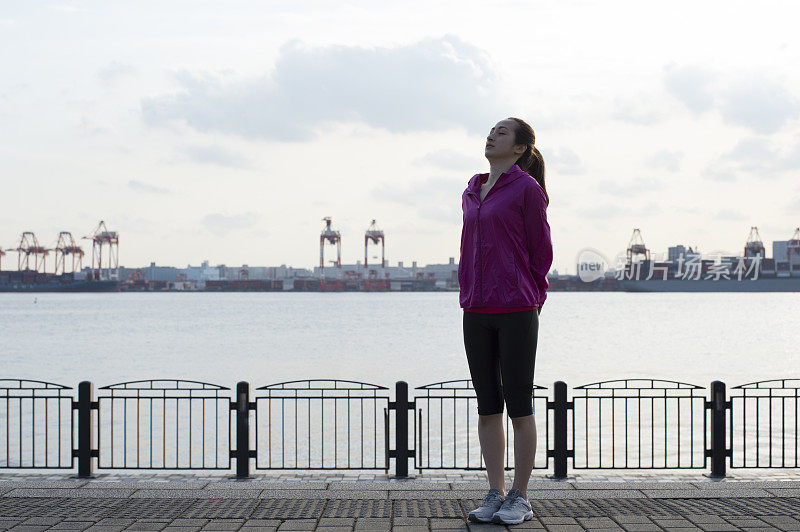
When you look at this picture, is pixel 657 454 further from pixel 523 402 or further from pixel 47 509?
pixel 47 509

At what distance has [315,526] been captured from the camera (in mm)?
5094

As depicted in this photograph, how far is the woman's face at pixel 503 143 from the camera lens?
505cm

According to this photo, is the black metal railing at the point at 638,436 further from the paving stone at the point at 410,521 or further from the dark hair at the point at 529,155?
the dark hair at the point at 529,155

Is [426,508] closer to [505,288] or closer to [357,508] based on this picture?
[357,508]

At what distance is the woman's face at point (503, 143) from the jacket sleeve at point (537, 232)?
311 mm

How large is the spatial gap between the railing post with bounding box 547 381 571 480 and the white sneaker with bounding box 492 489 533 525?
7.13 ft

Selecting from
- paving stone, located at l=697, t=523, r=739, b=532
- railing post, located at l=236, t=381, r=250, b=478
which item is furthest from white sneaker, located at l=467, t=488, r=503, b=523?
railing post, located at l=236, t=381, r=250, b=478

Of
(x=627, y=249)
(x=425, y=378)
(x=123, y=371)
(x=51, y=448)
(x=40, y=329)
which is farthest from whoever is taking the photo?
(x=627, y=249)

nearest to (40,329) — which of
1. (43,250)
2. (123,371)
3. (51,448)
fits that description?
(123,371)

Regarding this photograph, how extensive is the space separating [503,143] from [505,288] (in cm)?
92

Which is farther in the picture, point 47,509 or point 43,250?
point 43,250

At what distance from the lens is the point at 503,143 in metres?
5.05

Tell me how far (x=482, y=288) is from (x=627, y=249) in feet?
510

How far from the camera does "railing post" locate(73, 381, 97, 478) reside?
7387 mm
